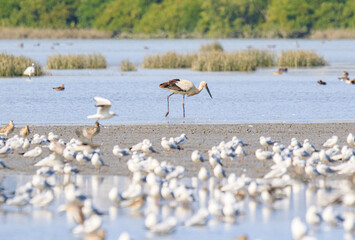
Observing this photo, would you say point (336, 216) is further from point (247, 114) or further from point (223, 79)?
point (223, 79)

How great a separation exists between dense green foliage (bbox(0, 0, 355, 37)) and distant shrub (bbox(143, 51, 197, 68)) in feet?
160

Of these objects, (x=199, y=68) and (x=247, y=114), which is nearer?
(x=247, y=114)

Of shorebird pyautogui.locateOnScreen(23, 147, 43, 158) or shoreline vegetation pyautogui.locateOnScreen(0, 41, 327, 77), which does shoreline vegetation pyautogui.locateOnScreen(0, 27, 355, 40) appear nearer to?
shoreline vegetation pyautogui.locateOnScreen(0, 41, 327, 77)

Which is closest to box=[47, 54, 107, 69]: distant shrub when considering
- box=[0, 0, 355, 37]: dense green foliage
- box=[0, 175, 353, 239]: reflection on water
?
box=[0, 175, 353, 239]: reflection on water

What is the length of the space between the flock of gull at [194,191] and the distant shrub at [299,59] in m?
29.7

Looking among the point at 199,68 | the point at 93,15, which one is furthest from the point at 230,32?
the point at 199,68

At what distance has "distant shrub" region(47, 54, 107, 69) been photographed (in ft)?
130

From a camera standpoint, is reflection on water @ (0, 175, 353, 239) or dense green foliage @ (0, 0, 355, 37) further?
dense green foliage @ (0, 0, 355, 37)

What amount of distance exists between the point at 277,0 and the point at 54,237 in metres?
90.5

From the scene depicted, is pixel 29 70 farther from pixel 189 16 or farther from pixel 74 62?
pixel 189 16

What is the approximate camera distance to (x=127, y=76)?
116ft

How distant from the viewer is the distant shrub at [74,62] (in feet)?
130

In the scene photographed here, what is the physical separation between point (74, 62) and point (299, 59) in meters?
12.1

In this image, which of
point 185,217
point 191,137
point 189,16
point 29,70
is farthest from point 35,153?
point 189,16
